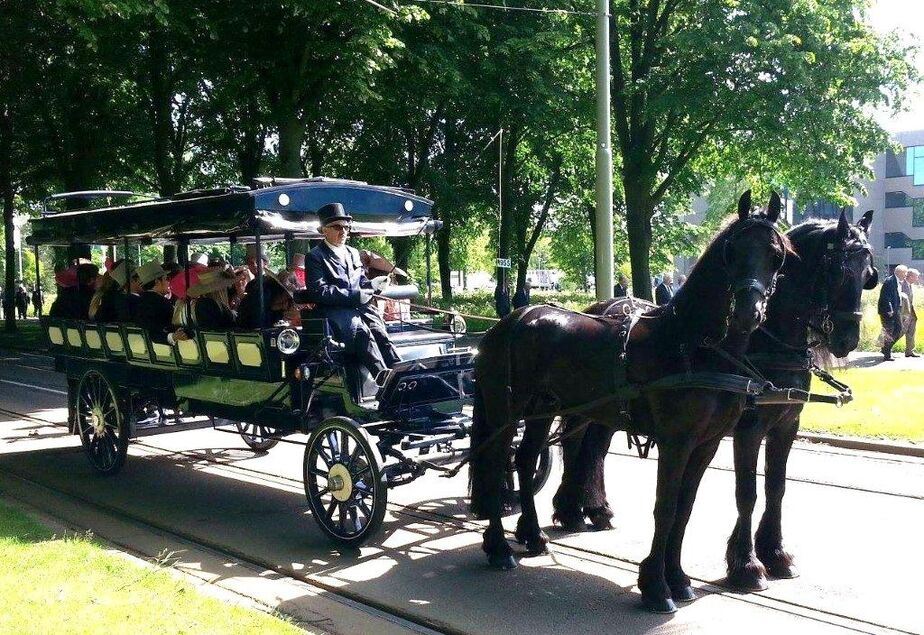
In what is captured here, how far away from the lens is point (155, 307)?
9.27 meters

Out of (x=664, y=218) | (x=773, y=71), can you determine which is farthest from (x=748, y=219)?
(x=664, y=218)

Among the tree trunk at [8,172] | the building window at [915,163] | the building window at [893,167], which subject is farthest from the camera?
the building window at [893,167]

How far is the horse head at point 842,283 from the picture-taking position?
230 inches

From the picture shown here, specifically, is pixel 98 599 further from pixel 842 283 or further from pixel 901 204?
pixel 901 204

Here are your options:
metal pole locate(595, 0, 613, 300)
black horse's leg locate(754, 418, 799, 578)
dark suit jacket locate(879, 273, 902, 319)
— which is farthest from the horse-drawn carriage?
dark suit jacket locate(879, 273, 902, 319)

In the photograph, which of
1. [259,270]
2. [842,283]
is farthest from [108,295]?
[842,283]

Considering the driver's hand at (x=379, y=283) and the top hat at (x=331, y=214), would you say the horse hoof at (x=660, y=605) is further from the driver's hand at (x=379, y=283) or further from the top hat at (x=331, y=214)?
the top hat at (x=331, y=214)

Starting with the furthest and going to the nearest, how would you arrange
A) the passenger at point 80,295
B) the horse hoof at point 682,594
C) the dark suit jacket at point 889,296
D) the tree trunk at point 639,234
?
the tree trunk at point 639,234 → the dark suit jacket at point 889,296 → the passenger at point 80,295 → the horse hoof at point 682,594

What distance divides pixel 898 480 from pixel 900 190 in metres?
59.5

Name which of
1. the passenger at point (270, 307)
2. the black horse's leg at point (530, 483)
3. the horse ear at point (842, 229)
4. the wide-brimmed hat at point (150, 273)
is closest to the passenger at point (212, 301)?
the passenger at point (270, 307)

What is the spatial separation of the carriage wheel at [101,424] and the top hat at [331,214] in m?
3.66

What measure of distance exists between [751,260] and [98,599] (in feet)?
13.9

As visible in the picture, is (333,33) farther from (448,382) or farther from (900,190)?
(900,190)

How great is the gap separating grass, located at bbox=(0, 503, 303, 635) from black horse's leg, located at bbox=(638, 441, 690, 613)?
6.82 ft
